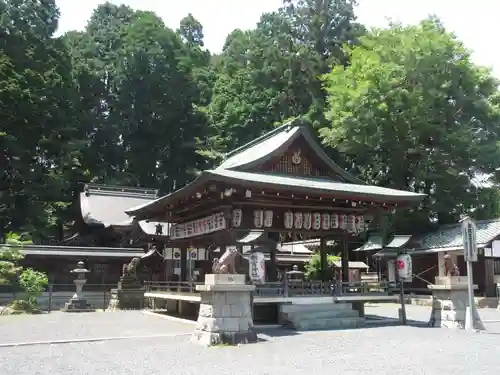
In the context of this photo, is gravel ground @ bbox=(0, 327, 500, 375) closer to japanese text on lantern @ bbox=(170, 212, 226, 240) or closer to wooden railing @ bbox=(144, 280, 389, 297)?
wooden railing @ bbox=(144, 280, 389, 297)

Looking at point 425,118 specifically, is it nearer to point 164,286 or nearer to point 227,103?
point 164,286

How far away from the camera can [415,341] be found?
40.5ft

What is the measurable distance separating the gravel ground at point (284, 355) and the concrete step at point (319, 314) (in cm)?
96

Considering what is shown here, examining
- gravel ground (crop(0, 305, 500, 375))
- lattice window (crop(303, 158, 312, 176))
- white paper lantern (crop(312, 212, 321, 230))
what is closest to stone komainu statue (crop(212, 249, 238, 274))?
gravel ground (crop(0, 305, 500, 375))

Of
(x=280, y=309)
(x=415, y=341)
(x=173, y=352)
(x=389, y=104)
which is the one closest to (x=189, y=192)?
(x=280, y=309)

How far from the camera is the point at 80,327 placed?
1580 cm

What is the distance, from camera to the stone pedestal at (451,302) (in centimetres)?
1504

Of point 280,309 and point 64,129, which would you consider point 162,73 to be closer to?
point 64,129

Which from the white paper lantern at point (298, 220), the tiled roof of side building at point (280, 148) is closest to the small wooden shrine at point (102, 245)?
the tiled roof of side building at point (280, 148)

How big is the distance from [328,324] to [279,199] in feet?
14.0

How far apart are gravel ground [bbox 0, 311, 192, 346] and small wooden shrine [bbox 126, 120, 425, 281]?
344 centimetres

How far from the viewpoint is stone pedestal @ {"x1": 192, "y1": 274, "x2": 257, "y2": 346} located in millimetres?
11875

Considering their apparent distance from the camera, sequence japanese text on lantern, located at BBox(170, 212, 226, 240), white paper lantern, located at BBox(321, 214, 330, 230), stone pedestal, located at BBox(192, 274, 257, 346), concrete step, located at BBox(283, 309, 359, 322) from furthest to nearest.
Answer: white paper lantern, located at BBox(321, 214, 330, 230) < japanese text on lantern, located at BBox(170, 212, 226, 240) < concrete step, located at BBox(283, 309, 359, 322) < stone pedestal, located at BBox(192, 274, 257, 346)

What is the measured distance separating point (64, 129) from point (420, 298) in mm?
26113
